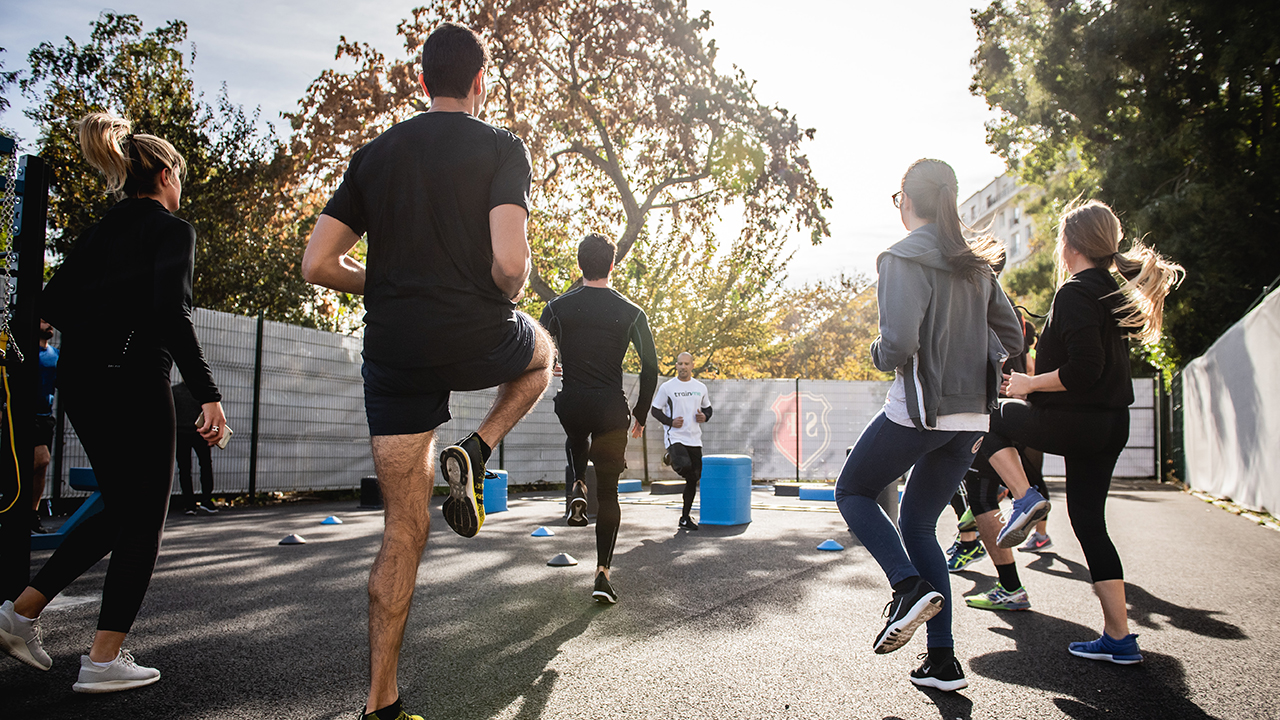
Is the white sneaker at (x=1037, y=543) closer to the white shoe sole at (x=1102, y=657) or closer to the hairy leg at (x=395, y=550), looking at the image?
the white shoe sole at (x=1102, y=657)

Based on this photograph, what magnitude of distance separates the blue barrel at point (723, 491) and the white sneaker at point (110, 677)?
19.7ft

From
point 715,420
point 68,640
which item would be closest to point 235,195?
point 715,420

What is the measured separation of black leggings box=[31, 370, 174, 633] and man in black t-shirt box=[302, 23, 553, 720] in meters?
0.90

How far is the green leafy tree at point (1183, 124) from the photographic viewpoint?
50.0ft

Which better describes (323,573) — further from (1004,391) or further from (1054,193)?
(1054,193)

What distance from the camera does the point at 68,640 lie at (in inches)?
127

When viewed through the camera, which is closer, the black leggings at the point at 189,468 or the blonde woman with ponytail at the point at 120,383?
the blonde woman with ponytail at the point at 120,383

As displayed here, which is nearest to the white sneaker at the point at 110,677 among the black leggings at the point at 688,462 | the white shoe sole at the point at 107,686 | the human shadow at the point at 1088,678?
the white shoe sole at the point at 107,686

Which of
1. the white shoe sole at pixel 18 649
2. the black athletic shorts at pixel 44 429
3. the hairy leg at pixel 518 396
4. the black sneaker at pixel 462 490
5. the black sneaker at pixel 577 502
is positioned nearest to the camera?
the black sneaker at pixel 462 490

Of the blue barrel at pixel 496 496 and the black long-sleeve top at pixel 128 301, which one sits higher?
the black long-sleeve top at pixel 128 301

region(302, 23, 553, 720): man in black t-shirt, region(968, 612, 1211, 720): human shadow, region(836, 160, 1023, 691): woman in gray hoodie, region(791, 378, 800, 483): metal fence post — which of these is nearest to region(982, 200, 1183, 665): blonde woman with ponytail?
region(968, 612, 1211, 720): human shadow

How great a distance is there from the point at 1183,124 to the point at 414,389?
19.3 meters

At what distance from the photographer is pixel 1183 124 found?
642 inches

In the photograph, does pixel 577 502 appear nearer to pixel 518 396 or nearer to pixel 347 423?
pixel 518 396
